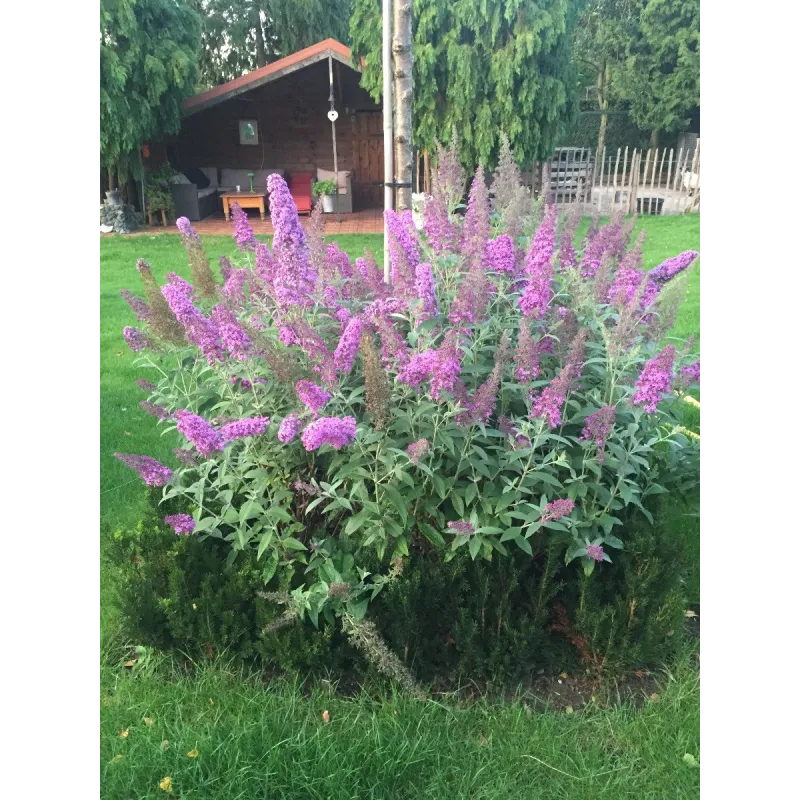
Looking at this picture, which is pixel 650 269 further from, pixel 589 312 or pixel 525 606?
pixel 525 606

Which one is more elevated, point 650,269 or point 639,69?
point 639,69

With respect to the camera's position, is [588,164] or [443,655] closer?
[443,655]

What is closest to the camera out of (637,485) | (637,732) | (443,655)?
(637,732)

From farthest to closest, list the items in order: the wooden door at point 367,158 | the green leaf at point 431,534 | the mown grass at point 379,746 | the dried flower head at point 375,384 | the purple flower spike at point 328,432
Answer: the wooden door at point 367,158
the green leaf at point 431,534
the mown grass at point 379,746
the dried flower head at point 375,384
the purple flower spike at point 328,432

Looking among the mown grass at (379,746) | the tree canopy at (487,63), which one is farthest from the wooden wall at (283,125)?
the mown grass at (379,746)

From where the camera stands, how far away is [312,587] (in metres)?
2.22

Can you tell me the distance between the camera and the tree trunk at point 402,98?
2301 mm

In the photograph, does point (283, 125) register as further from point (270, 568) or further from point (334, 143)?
point (270, 568)

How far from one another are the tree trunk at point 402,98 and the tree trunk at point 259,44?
373 mm

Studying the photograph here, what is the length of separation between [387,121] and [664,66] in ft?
2.61

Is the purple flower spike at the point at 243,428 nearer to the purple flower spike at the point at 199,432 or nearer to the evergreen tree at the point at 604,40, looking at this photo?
the purple flower spike at the point at 199,432

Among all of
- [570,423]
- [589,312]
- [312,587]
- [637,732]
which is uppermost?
[589,312]

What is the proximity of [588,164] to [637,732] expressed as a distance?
167cm

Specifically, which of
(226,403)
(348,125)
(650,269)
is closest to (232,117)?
(348,125)
